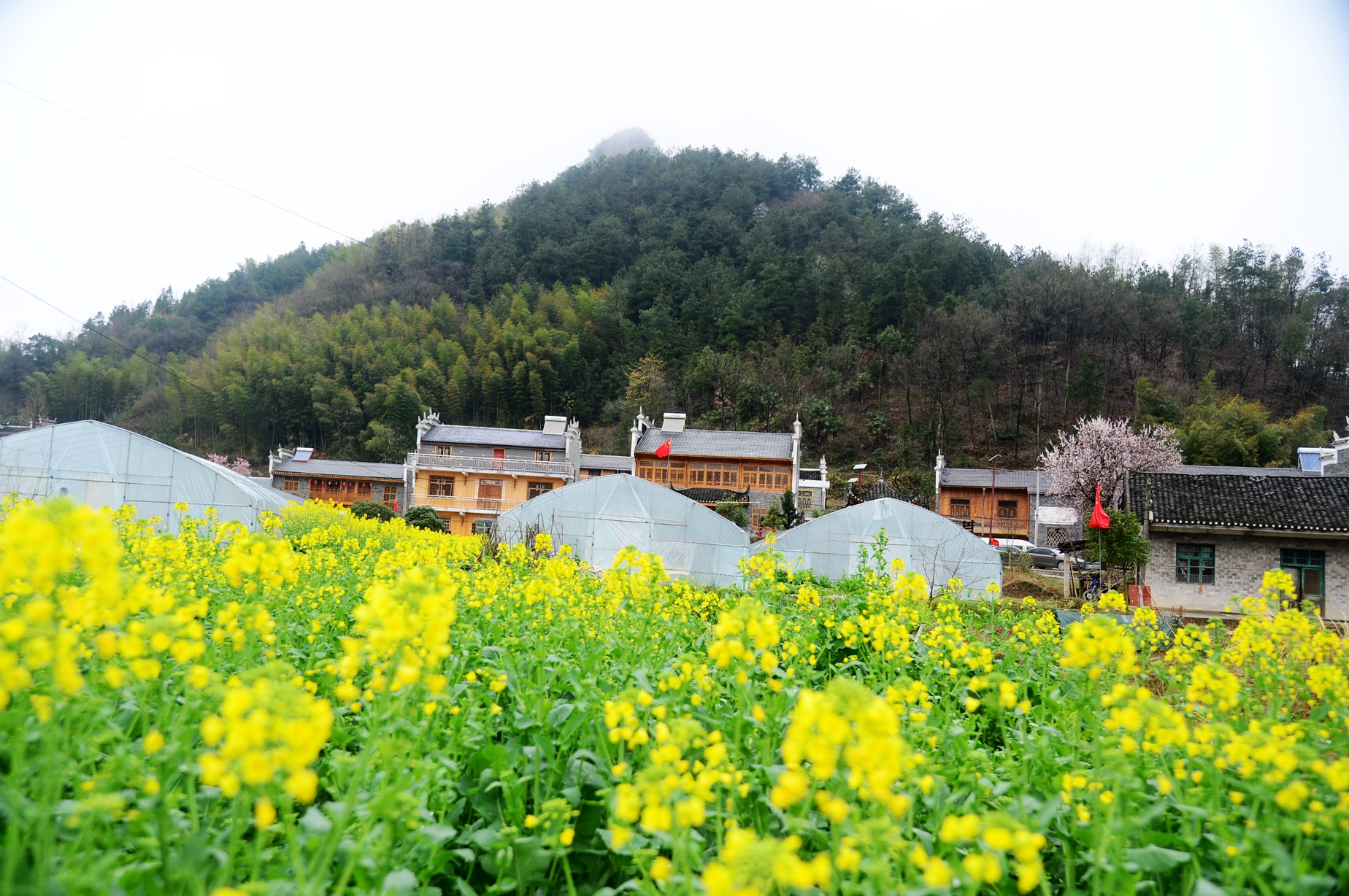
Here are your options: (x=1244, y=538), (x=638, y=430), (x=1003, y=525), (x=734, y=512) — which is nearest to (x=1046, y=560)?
(x=1003, y=525)

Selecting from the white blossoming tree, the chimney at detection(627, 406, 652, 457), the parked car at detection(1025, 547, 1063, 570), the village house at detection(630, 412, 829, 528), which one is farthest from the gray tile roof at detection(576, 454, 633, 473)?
the white blossoming tree

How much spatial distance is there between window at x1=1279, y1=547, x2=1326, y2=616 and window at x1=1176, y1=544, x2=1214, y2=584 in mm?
1358

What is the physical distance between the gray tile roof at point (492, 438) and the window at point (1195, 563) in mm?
28345

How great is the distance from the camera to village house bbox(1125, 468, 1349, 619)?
15617 mm

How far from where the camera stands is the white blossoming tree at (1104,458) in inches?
1282

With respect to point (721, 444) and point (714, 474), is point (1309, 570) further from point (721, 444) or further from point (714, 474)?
point (721, 444)

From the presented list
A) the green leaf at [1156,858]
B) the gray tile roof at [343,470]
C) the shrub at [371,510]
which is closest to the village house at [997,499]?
the shrub at [371,510]

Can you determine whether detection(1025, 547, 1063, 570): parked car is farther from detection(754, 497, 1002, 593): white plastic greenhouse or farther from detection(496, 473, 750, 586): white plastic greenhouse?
detection(496, 473, 750, 586): white plastic greenhouse

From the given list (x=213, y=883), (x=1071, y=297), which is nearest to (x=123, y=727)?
(x=213, y=883)

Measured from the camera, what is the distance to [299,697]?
1477mm

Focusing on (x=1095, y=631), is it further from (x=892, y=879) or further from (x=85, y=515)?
(x=85, y=515)

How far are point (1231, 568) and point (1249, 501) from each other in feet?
5.77

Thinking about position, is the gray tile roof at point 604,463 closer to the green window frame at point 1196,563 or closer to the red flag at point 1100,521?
the red flag at point 1100,521

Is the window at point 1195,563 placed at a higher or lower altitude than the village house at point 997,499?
lower
